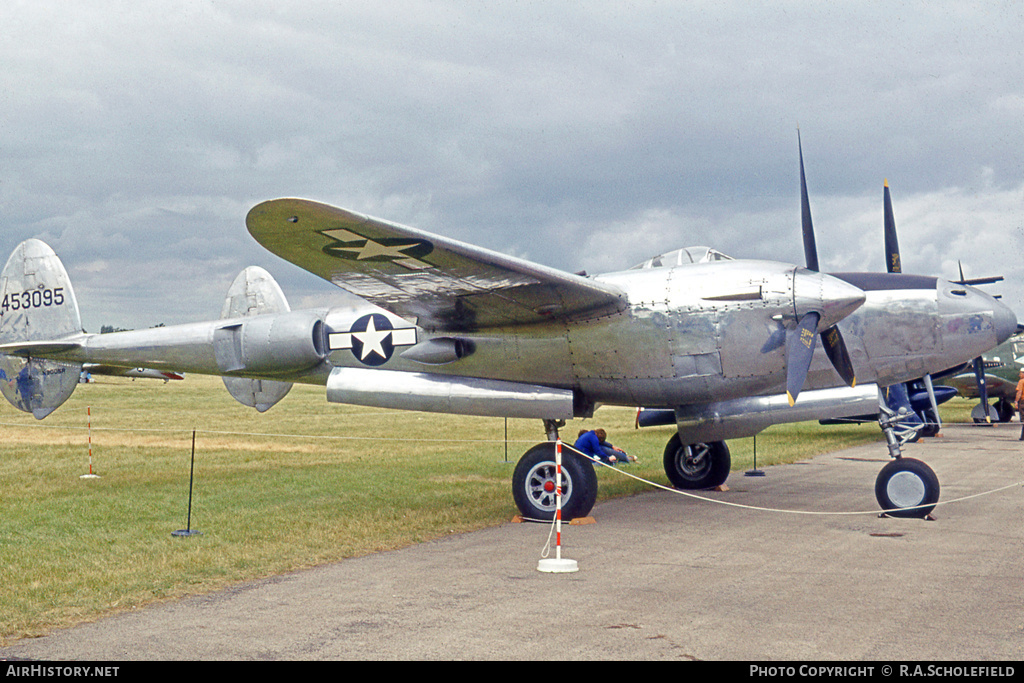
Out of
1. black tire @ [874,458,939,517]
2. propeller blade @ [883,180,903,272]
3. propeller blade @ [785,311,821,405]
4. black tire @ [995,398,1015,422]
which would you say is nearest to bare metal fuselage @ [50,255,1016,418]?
propeller blade @ [785,311,821,405]

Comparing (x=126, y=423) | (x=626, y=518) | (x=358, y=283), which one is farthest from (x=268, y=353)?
(x=126, y=423)

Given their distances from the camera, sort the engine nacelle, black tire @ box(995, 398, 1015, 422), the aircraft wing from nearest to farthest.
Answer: the aircraft wing → the engine nacelle → black tire @ box(995, 398, 1015, 422)

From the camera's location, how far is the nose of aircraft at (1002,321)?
948 cm

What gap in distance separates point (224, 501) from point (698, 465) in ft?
22.4

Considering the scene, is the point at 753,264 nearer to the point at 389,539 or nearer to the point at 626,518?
the point at 626,518

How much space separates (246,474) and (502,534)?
789 centimetres

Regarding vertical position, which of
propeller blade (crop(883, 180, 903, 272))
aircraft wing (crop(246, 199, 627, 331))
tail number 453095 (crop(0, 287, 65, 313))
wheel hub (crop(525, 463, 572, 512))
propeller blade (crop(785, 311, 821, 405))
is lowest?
wheel hub (crop(525, 463, 572, 512))

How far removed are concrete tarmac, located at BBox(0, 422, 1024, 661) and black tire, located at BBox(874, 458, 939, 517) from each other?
7.9 inches

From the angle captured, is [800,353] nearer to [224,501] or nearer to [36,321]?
[224,501]

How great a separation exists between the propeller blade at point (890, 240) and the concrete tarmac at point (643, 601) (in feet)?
36.5

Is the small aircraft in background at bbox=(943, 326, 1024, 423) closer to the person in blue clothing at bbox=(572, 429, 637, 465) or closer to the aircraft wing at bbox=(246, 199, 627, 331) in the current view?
the person in blue clothing at bbox=(572, 429, 637, 465)

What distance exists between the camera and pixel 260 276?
14500 mm

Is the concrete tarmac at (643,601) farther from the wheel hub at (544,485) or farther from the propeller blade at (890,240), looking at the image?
the propeller blade at (890,240)

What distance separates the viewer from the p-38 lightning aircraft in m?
8.78
